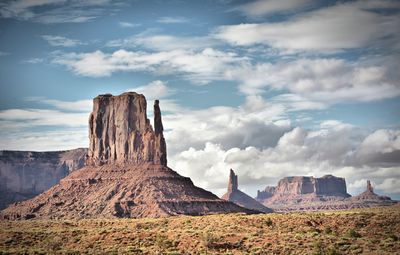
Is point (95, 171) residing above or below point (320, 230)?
above

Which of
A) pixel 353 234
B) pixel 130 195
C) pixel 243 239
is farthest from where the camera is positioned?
pixel 130 195

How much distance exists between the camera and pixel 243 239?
70.2 meters

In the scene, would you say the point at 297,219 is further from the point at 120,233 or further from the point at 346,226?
the point at 120,233

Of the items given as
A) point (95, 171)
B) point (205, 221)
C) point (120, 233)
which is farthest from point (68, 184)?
point (120, 233)

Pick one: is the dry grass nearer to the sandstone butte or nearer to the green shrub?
the green shrub

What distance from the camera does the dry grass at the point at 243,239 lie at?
209 ft

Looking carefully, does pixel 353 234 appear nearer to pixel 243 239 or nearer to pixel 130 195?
pixel 243 239

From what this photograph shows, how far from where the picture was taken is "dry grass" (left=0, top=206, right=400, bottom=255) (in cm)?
6378

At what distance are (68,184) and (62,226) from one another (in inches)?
3436

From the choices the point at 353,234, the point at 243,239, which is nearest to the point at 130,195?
the point at 243,239

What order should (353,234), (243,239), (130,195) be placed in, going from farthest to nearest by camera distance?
(130,195) < (353,234) < (243,239)

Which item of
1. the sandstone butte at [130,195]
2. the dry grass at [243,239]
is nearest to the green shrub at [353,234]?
the dry grass at [243,239]

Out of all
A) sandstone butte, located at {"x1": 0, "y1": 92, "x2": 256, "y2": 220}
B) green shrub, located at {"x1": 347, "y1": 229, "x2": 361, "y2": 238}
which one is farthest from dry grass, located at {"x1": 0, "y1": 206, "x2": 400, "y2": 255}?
sandstone butte, located at {"x1": 0, "y1": 92, "x2": 256, "y2": 220}

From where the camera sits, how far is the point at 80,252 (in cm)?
6888
